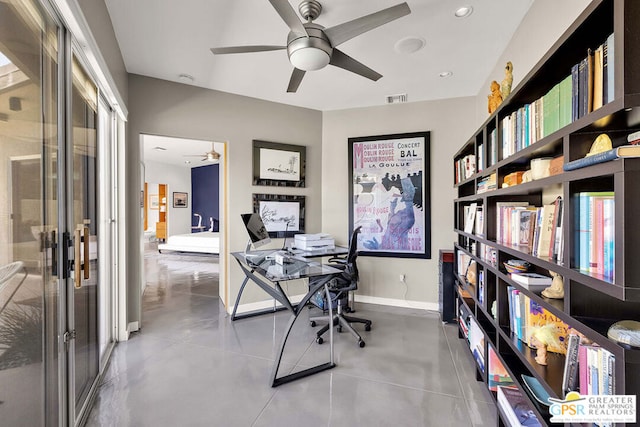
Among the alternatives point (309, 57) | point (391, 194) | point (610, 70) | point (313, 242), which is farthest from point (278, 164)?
point (610, 70)

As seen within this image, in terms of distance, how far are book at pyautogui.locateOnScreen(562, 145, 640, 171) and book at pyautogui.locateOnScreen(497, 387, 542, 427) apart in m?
1.14

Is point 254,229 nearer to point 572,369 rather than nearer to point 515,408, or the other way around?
point 515,408

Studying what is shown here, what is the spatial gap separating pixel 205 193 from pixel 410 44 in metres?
8.43

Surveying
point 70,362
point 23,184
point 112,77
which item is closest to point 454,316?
point 70,362

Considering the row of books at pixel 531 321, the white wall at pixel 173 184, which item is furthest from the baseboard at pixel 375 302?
the white wall at pixel 173 184

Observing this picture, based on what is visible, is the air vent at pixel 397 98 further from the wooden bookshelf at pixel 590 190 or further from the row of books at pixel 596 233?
the row of books at pixel 596 233

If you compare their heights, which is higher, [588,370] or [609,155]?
[609,155]

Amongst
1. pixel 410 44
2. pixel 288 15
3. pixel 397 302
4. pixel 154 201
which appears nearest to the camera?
pixel 288 15

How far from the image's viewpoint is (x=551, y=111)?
1233mm

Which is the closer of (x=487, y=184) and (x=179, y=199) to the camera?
(x=487, y=184)

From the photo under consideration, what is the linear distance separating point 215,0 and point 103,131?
149 centimetres

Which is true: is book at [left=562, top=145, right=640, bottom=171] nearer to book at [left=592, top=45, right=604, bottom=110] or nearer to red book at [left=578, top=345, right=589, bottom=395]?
book at [left=592, top=45, right=604, bottom=110]

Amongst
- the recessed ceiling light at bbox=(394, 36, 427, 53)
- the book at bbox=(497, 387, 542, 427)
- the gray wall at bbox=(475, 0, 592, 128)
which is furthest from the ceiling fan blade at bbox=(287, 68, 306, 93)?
the book at bbox=(497, 387, 542, 427)

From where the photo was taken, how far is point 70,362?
1.54m
